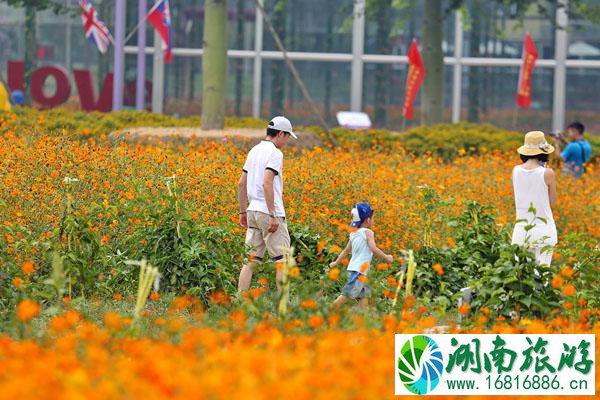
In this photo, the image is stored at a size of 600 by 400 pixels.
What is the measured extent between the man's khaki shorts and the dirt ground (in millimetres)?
6615

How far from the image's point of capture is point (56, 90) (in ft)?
98.2

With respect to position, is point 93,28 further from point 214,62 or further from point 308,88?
point 214,62

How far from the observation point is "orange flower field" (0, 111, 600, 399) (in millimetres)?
4766

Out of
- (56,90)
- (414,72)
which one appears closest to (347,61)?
(414,72)

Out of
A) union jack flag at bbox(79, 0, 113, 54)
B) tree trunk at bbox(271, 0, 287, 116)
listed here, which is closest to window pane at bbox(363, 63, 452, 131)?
tree trunk at bbox(271, 0, 287, 116)

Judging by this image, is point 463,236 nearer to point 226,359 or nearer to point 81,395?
point 226,359

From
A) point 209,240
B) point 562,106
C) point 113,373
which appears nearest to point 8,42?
point 562,106

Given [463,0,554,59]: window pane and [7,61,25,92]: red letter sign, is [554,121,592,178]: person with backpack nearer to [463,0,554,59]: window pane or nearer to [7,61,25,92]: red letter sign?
[463,0,554,59]: window pane

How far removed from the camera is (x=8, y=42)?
105ft

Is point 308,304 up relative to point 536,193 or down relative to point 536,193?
down

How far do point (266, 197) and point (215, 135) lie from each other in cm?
827

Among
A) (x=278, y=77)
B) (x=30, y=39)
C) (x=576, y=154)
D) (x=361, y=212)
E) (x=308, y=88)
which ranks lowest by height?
(x=361, y=212)

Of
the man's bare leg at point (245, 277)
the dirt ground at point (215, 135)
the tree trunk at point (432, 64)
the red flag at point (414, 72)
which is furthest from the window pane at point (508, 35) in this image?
the man's bare leg at point (245, 277)

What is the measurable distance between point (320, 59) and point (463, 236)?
73.1ft
